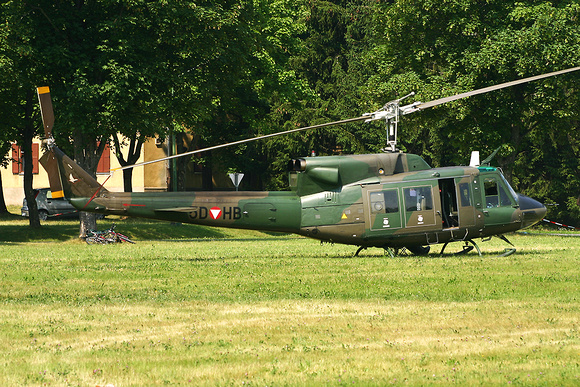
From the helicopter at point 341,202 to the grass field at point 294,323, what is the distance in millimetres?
1183

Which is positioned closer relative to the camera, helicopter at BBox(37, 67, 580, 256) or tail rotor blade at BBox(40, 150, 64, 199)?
tail rotor blade at BBox(40, 150, 64, 199)

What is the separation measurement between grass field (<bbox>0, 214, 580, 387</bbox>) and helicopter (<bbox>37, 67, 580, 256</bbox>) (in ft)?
3.88

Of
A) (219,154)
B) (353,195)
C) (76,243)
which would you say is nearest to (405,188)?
(353,195)

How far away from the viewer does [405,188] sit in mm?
20828

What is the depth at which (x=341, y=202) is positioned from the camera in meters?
21.0

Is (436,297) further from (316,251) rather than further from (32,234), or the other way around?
(32,234)

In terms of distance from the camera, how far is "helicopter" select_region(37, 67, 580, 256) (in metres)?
20.3

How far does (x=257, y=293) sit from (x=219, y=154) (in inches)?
1755

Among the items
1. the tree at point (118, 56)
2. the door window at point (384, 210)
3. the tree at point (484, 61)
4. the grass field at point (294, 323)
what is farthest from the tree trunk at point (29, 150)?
the door window at point (384, 210)

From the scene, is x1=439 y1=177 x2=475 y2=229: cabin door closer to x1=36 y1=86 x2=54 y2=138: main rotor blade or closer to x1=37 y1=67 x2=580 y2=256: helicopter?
x1=37 y1=67 x2=580 y2=256: helicopter

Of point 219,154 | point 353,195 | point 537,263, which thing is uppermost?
point 219,154

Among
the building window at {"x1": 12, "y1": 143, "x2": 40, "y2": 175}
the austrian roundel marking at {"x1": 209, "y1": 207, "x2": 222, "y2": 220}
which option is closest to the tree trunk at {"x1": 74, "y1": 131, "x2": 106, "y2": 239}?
the austrian roundel marking at {"x1": 209, "y1": 207, "x2": 222, "y2": 220}

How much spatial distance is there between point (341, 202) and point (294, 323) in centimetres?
1001

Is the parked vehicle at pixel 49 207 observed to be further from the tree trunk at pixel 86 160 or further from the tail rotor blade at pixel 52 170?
the tail rotor blade at pixel 52 170
